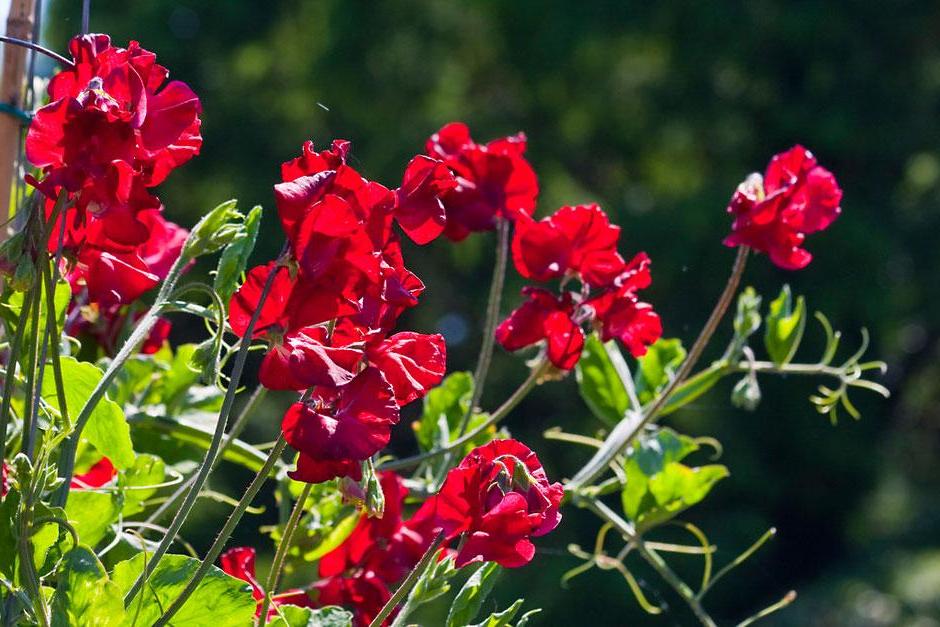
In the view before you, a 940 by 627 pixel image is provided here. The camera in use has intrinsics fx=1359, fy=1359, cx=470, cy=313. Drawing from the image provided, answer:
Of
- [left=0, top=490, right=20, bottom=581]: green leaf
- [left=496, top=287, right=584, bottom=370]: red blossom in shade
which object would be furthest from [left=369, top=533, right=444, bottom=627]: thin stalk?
[left=496, top=287, right=584, bottom=370]: red blossom in shade

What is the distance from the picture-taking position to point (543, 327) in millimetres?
592

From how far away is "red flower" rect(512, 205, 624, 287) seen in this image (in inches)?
23.7

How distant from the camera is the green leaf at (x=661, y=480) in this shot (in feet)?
2.09

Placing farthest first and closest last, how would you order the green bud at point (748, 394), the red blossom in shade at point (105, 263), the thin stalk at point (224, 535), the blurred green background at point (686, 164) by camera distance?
the blurred green background at point (686, 164) → the green bud at point (748, 394) → the red blossom in shade at point (105, 263) → the thin stalk at point (224, 535)

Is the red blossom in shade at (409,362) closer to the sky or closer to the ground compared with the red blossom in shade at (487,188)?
closer to the sky

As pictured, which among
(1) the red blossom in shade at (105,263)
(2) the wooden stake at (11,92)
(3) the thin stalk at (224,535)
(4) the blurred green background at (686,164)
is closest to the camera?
(3) the thin stalk at (224,535)

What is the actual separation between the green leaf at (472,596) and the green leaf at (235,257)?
12 centimetres

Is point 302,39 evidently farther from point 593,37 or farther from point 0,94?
point 0,94

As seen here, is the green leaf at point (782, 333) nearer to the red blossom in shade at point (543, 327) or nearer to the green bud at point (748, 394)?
the green bud at point (748, 394)

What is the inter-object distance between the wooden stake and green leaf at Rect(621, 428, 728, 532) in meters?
0.31

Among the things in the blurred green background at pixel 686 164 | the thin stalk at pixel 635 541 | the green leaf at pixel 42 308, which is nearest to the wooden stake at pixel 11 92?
the green leaf at pixel 42 308

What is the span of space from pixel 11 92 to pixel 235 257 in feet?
0.63

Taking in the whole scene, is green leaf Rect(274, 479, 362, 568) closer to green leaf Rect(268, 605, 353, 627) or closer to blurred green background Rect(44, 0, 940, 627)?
green leaf Rect(268, 605, 353, 627)

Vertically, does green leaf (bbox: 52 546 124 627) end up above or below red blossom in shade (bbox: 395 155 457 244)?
below
